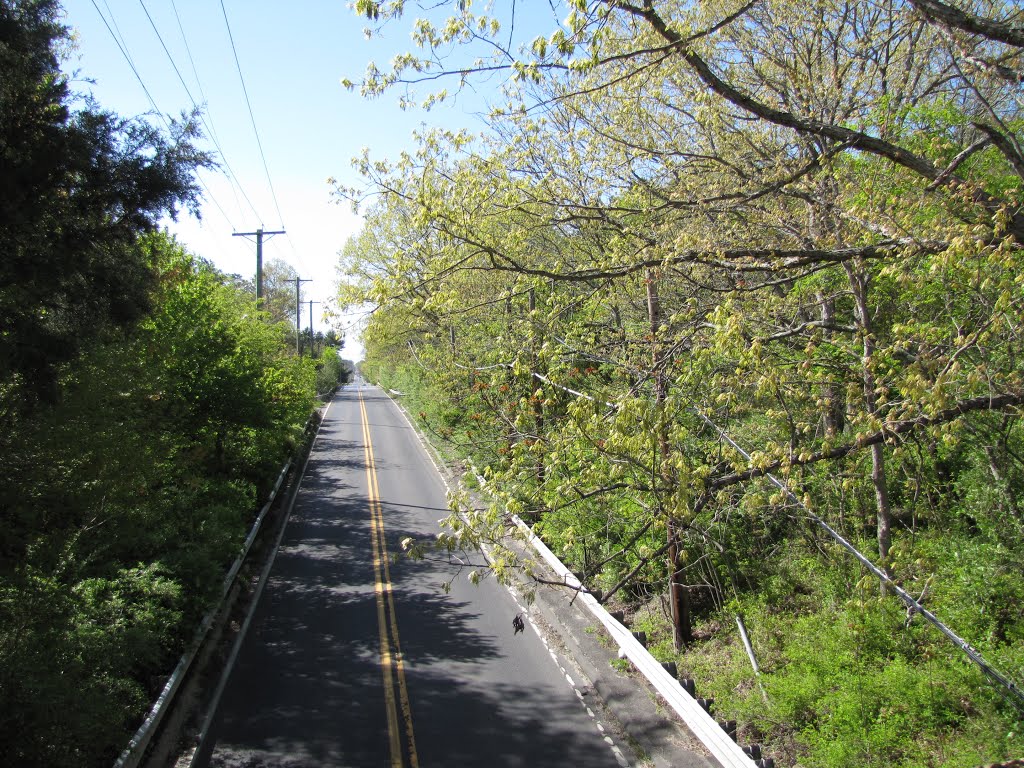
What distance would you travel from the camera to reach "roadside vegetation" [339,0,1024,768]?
5.54 meters

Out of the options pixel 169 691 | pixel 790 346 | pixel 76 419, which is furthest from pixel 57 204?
pixel 790 346

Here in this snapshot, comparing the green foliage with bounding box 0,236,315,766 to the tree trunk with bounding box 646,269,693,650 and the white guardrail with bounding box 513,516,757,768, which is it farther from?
the tree trunk with bounding box 646,269,693,650

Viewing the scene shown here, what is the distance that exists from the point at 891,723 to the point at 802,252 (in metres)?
4.51

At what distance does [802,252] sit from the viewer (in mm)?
5535

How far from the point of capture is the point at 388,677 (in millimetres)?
9648

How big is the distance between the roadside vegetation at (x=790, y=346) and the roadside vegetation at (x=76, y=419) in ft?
9.33

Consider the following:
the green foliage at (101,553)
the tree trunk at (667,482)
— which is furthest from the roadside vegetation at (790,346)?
the green foliage at (101,553)

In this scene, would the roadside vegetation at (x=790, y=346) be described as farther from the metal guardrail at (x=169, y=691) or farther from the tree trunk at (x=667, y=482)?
the metal guardrail at (x=169, y=691)

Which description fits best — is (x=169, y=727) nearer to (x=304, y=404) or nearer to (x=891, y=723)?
(x=891, y=723)

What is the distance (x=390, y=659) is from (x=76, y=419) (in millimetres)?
5639

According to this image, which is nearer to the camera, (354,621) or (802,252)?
(802,252)

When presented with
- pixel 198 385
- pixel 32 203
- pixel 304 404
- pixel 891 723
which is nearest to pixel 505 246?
pixel 32 203

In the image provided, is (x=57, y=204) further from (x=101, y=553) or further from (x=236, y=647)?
(x=236, y=647)

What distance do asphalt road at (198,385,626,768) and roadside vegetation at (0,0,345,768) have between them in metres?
1.44
